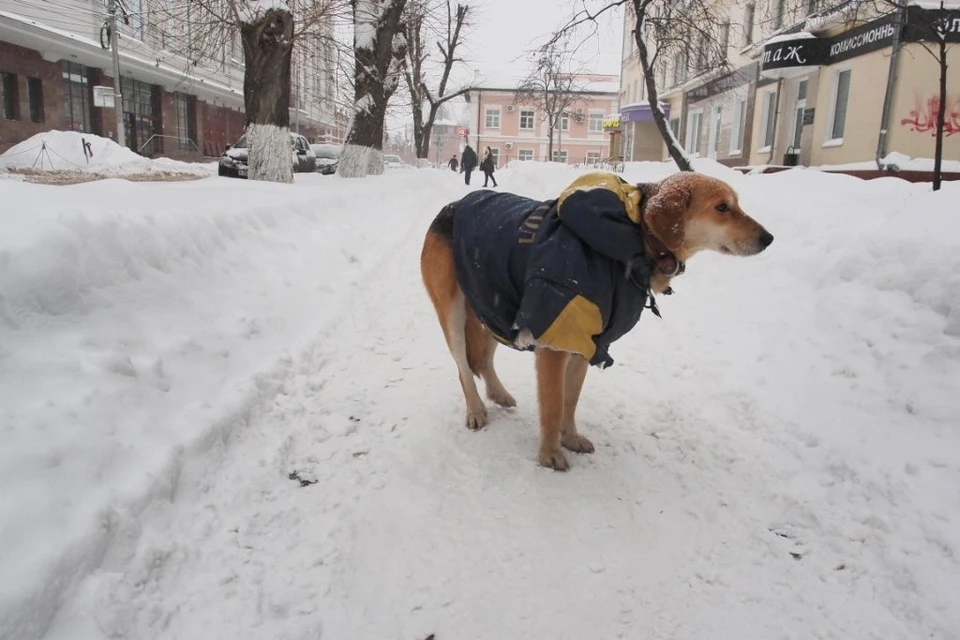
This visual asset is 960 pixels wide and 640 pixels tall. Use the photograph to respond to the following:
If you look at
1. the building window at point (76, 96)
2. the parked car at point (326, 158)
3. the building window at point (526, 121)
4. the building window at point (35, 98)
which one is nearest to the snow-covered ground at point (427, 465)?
the parked car at point (326, 158)

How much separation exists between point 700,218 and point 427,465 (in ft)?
5.87

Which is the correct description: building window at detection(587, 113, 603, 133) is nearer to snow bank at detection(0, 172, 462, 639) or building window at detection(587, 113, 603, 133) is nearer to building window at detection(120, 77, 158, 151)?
building window at detection(120, 77, 158, 151)

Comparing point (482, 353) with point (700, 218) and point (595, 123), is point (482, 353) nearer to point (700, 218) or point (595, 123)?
point (700, 218)

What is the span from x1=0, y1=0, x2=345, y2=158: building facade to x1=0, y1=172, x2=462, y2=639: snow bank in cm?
967

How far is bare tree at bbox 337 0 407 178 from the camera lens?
16031 millimetres

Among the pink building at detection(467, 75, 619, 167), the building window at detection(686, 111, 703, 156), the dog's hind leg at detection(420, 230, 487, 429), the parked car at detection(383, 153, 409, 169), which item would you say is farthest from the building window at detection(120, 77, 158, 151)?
the pink building at detection(467, 75, 619, 167)

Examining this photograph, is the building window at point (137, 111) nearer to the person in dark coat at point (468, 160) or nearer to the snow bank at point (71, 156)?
the snow bank at point (71, 156)

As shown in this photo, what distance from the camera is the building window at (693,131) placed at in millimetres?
31156

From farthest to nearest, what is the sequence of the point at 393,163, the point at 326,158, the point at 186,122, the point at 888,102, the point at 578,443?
the point at 393,163 → the point at 186,122 → the point at 326,158 → the point at 888,102 → the point at 578,443

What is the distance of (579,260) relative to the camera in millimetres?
2727

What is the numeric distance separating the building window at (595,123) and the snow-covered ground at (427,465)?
6591 cm

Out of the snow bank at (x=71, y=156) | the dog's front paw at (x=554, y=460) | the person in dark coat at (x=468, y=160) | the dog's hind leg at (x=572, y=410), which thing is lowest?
the dog's front paw at (x=554, y=460)

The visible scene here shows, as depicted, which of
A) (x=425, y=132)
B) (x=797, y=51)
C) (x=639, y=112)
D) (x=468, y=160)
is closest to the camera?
(x=797, y=51)

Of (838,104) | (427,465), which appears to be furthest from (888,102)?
(427,465)
